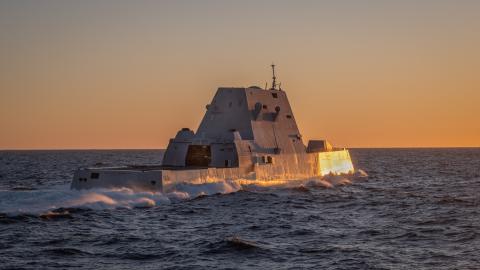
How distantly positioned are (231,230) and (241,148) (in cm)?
1496

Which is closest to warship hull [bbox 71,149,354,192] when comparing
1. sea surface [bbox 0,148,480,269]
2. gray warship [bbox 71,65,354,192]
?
gray warship [bbox 71,65,354,192]

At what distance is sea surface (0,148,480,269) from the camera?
18.1 m

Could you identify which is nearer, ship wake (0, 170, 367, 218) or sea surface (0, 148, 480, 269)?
sea surface (0, 148, 480, 269)

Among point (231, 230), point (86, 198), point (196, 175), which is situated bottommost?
point (231, 230)

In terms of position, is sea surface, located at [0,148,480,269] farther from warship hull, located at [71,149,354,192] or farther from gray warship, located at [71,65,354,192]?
gray warship, located at [71,65,354,192]

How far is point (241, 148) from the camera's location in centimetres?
3825

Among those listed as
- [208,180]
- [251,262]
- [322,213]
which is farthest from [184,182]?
[251,262]

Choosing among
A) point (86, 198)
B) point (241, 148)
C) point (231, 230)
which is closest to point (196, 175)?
point (241, 148)

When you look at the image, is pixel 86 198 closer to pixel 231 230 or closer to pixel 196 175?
pixel 196 175

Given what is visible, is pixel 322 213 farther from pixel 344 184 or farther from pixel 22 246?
pixel 344 184

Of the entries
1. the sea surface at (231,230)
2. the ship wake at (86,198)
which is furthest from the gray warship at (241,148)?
the sea surface at (231,230)

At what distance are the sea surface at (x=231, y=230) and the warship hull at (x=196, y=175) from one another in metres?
0.73

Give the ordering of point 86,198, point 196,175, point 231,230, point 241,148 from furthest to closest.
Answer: point 241,148 < point 196,175 < point 86,198 < point 231,230

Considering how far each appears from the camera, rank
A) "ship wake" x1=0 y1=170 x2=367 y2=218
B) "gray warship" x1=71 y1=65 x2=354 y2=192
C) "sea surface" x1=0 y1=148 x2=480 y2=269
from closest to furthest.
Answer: "sea surface" x1=0 y1=148 x2=480 y2=269 < "ship wake" x1=0 y1=170 x2=367 y2=218 < "gray warship" x1=71 y1=65 x2=354 y2=192
